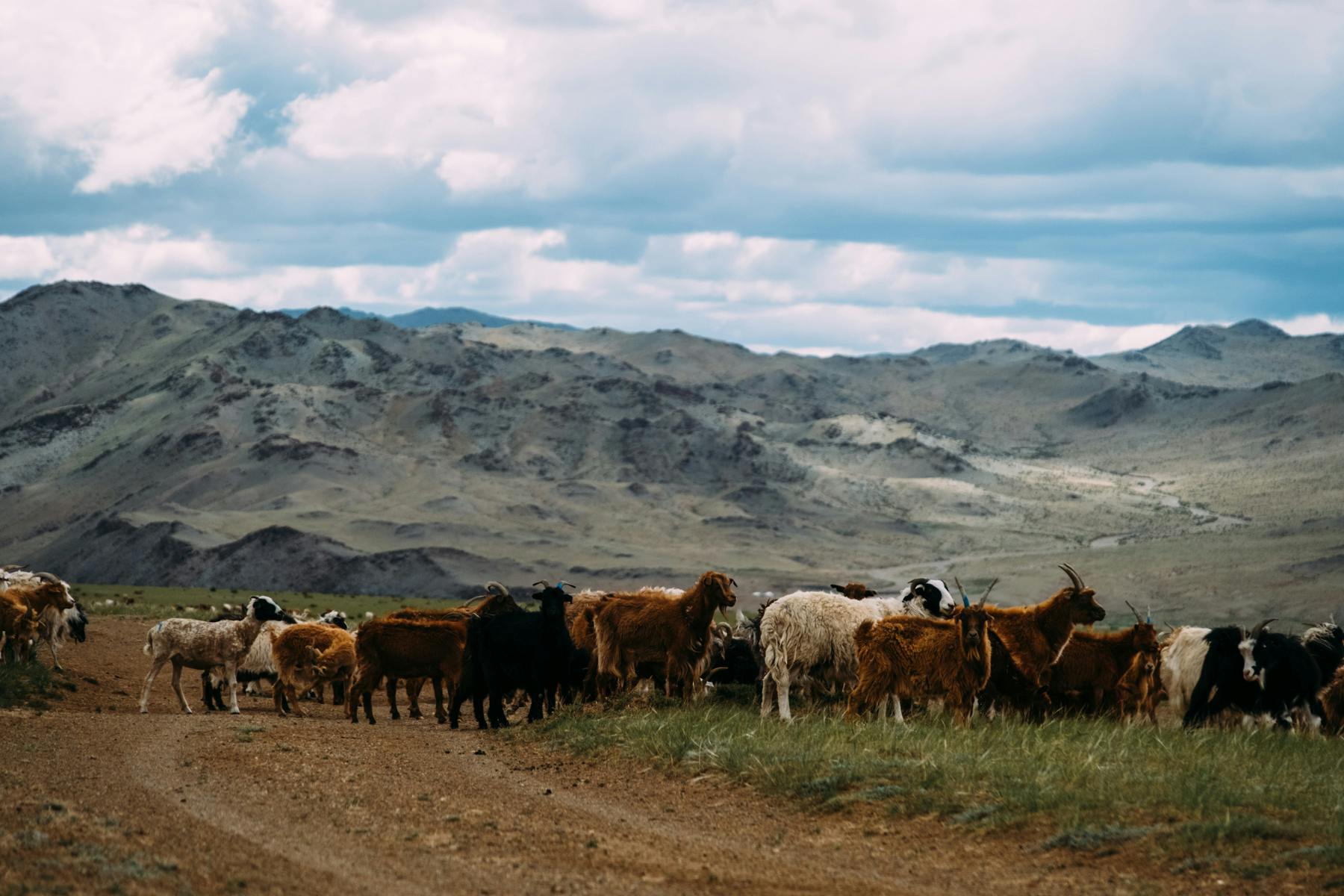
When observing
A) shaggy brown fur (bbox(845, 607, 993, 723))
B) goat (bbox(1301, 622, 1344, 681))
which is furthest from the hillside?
shaggy brown fur (bbox(845, 607, 993, 723))

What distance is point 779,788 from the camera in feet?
44.5

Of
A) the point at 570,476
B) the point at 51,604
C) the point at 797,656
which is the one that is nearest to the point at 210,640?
the point at 51,604

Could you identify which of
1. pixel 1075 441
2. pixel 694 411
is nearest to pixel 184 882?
pixel 694 411

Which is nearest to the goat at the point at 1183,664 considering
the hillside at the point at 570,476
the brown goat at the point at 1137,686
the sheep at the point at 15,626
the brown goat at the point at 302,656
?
the brown goat at the point at 1137,686

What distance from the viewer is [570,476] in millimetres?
139875

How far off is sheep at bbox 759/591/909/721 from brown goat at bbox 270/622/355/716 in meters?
7.06

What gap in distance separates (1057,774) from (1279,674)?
21.1 ft

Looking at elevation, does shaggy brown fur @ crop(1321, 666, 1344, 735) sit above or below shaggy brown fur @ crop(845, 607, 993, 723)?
below

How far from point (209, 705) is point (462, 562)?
78.6 meters

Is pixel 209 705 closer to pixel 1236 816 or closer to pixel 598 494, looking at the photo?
pixel 1236 816

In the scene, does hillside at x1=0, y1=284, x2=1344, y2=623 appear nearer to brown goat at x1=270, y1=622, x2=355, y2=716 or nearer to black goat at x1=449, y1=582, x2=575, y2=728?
brown goat at x1=270, y1=622, x2=355, y2=716

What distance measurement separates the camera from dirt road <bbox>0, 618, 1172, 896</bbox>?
34.0 ft

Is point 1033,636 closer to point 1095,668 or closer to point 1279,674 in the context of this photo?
point 1095,668

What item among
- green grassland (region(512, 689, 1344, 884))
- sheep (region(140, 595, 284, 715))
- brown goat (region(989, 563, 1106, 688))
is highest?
brown goat (region(989, 563, 1106, 688))
